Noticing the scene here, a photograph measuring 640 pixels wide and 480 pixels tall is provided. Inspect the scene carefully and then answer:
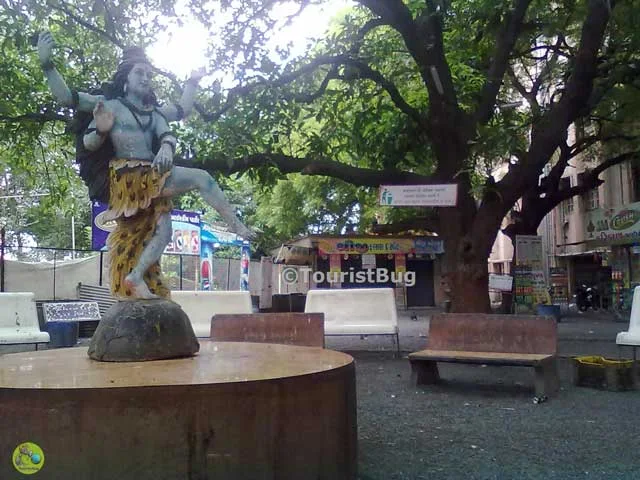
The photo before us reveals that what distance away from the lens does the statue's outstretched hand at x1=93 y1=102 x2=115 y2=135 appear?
205 inches

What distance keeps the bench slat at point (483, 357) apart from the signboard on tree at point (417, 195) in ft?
10.9

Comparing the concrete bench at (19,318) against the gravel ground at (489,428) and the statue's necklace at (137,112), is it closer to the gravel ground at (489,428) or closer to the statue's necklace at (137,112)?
the gravel ground at (489,428)

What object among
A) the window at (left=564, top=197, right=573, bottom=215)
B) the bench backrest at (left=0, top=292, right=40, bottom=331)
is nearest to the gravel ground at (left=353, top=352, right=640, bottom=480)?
the bench backrest at (left=0, top=292, right=40, bottom=331)

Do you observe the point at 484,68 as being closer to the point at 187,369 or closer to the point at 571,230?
the point at 187,369

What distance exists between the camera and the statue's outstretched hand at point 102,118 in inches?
205

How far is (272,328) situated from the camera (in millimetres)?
8258

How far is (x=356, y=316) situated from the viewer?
10.3m

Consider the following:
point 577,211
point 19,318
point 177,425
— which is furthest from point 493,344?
point 577,211

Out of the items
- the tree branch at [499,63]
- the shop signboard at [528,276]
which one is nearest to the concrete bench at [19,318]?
the tree branch at [499,63]

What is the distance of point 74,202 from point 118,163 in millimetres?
12778

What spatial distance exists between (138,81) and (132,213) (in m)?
1.12

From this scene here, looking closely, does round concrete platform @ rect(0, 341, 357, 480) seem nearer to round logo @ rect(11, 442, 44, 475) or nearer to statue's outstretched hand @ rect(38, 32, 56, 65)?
round logo @ rect(11, 442, 44, 475)

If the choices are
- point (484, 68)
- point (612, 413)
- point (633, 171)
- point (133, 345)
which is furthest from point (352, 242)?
point (133, 345)

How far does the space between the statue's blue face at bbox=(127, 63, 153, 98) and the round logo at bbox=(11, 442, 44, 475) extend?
317 centimetres
